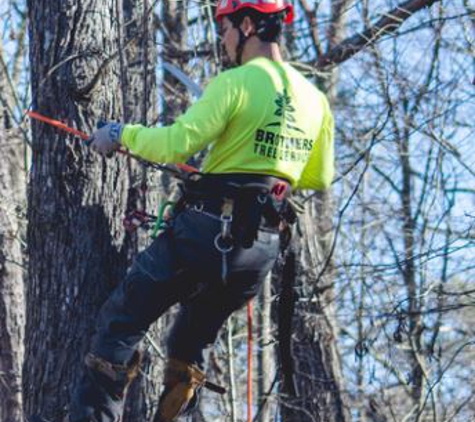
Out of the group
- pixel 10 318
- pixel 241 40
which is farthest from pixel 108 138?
pixel 10 318

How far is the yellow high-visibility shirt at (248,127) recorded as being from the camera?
5367mm

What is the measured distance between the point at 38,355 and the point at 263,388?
16.2 ft

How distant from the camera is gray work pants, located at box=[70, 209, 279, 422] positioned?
5559 mm

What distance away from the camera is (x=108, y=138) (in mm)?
5578

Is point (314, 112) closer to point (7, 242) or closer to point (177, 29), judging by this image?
point (7, 242)

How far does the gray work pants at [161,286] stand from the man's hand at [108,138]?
0.43 m

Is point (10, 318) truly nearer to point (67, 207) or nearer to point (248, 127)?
point (67, 207)

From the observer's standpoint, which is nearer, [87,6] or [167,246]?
[167,246]

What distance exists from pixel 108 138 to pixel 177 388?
116 centimetres

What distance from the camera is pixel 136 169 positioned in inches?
249

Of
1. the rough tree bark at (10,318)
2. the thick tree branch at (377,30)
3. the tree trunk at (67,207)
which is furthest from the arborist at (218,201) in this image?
the rough tree bark at (10,318)

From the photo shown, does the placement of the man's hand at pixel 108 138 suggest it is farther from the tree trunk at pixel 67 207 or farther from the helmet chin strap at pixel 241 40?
the helmet chin strap at pixel 241 40

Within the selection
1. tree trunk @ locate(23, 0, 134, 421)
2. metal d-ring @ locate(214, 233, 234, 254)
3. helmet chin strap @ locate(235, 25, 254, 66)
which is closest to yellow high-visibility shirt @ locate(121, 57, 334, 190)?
helmet chin strap @ locate(235, 25, 254, 66)

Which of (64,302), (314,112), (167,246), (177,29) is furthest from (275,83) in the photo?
(177,29)
